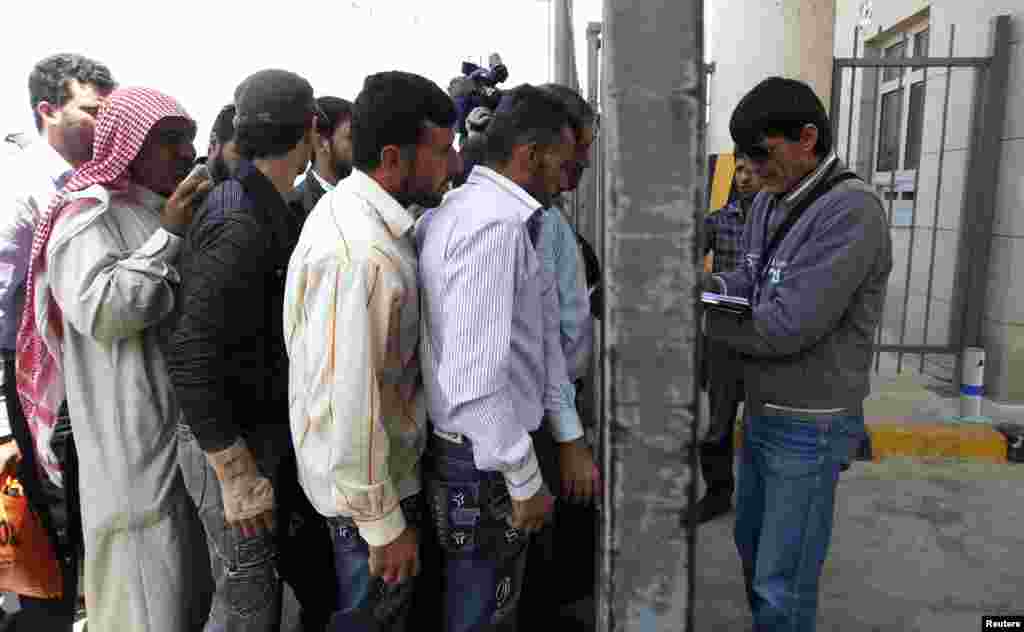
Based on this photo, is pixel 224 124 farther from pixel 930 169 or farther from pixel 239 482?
pixel 930 169

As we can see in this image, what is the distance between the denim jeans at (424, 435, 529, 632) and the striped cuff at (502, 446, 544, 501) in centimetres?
9

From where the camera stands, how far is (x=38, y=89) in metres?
2.60

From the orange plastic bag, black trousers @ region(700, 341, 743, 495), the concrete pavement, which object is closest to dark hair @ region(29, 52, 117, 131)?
the orange plastic bag

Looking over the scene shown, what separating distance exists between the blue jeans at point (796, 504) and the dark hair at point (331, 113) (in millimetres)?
2227

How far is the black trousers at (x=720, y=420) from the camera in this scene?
376 cm

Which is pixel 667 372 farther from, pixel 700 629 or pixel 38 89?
pixel 38 89

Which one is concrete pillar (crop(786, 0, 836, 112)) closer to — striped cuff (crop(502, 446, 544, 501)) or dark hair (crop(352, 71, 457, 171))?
dark hair (crop(352, 71, 457, 171))

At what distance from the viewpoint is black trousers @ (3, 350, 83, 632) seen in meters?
2.43

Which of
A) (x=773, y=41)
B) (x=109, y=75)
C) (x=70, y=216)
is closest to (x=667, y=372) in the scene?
(x=70, y=216)

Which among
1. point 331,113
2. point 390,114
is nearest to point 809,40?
point 331,113

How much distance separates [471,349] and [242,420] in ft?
2.52

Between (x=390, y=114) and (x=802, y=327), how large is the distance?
4.04 feet

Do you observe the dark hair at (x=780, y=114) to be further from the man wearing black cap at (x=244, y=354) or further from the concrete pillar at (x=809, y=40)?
the concrete pillar at (x=809, y=40)

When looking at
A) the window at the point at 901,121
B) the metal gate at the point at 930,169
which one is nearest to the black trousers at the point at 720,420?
the metal gate at the point at 930,169
